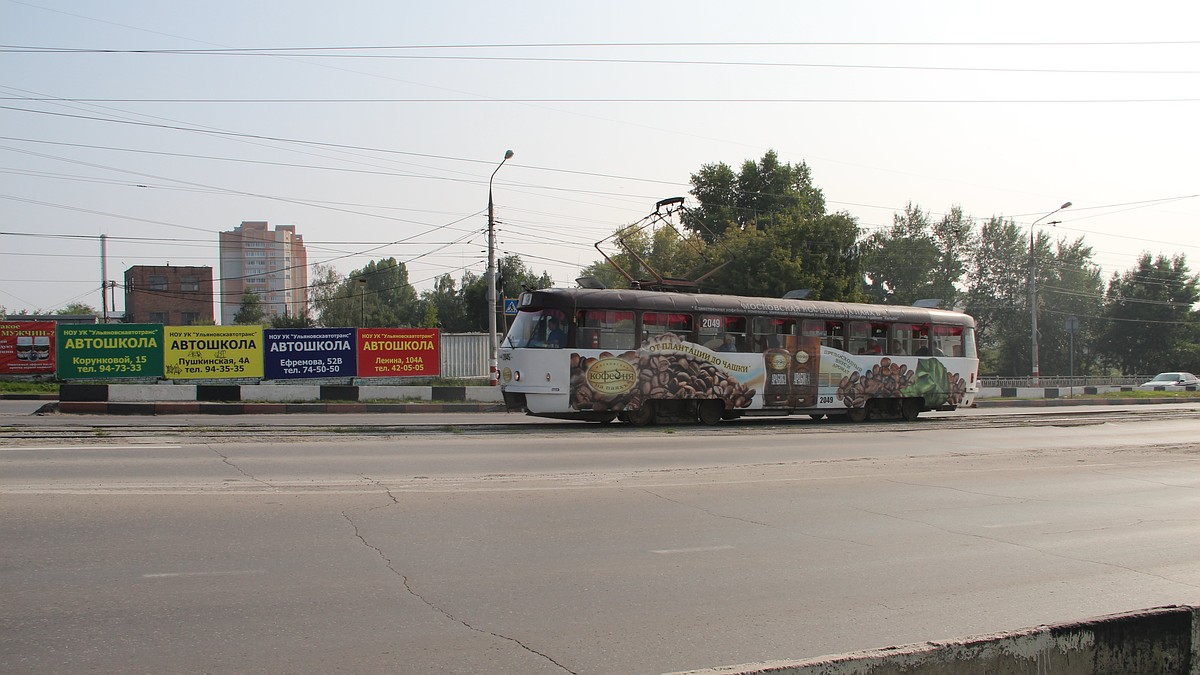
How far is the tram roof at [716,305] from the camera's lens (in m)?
18.0

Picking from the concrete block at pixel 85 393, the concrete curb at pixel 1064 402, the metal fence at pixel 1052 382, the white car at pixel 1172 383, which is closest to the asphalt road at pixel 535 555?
the concrete block at pixel 85 393

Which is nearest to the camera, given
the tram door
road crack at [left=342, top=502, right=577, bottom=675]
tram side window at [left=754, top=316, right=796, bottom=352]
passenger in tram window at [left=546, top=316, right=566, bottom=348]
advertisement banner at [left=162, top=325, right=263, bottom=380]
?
road crack at [left=342, top=502, right=577, bottom=675]

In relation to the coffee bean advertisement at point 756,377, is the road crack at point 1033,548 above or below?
below

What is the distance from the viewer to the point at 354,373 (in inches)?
1094

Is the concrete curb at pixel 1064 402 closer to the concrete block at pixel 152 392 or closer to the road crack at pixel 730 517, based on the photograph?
the road crack at pixel 730 517

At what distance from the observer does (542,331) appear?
17828mm

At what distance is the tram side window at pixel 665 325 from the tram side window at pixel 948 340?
8.70 m

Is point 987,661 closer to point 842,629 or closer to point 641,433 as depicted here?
point 842,629

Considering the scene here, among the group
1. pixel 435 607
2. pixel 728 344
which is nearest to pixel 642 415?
pixel 728 344

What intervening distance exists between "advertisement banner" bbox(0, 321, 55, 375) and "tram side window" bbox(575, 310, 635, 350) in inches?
769

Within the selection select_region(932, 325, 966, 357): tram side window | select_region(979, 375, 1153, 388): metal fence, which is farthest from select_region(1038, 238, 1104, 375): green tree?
select_region(932, 325, 966, 357): tram side window

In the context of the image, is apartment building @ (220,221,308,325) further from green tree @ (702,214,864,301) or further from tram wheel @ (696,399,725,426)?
tram wheel @ (696,399,725,426)

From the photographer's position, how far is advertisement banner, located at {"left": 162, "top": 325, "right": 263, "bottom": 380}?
1044 inches

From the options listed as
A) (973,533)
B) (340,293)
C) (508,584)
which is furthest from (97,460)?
(340,293)
